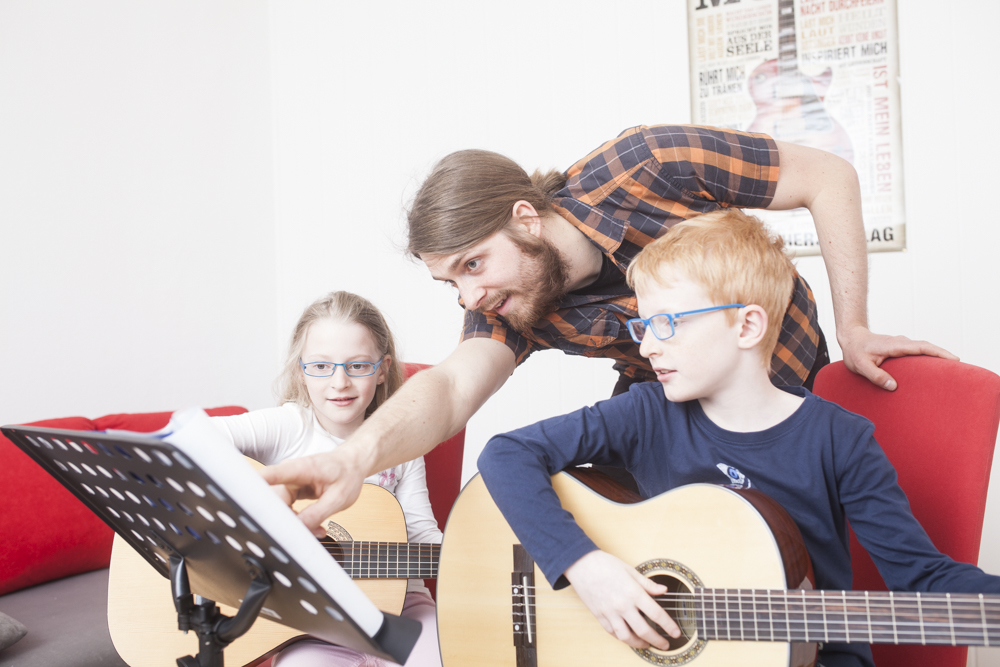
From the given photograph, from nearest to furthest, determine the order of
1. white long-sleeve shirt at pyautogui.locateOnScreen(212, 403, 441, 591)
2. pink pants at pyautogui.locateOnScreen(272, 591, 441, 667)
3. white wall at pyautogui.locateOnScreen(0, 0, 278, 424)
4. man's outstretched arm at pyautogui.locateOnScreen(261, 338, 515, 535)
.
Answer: man's outstretched arm at pyautogui.locateOnScreen(261, 338, 515, 535) → pink pants at pyautogui.locateOnScreen(272, 591, 441, 667) → white long-sleeve shirt at pyautogui.locateOnScreen(212, 403, 441, 591) → white wall at pyautogui.locateOnScreen(0, 0, 278, 424)

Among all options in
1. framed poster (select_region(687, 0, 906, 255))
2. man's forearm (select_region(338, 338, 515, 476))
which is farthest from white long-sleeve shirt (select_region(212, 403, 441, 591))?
framed poster (select_region(687, 0, 906, 255))

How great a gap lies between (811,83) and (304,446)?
206 cm

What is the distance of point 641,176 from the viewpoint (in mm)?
1427

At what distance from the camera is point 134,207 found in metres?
2.58

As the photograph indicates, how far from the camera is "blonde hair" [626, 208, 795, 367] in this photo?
1104 millimetres

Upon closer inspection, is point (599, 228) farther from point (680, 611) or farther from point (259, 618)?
point (259, 618)

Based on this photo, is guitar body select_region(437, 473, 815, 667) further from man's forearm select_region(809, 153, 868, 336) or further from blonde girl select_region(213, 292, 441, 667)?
man's forearm select_region(809, 153, 868, 336)

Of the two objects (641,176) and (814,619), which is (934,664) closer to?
(814,619)

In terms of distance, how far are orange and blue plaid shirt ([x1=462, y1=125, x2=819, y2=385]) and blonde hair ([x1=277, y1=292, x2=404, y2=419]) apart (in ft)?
1.76

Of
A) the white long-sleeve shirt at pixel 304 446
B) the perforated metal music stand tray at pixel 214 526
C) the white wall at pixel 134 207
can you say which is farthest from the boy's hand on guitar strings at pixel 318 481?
the white wall at pixel 134 207

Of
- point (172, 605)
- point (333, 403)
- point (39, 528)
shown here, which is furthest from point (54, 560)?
point (333, 403)

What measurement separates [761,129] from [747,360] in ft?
5.48

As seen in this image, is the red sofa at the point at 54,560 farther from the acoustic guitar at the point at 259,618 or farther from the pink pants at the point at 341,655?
the pink pants at the point at 341,655

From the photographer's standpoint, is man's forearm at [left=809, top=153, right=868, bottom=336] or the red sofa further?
the red sofa
